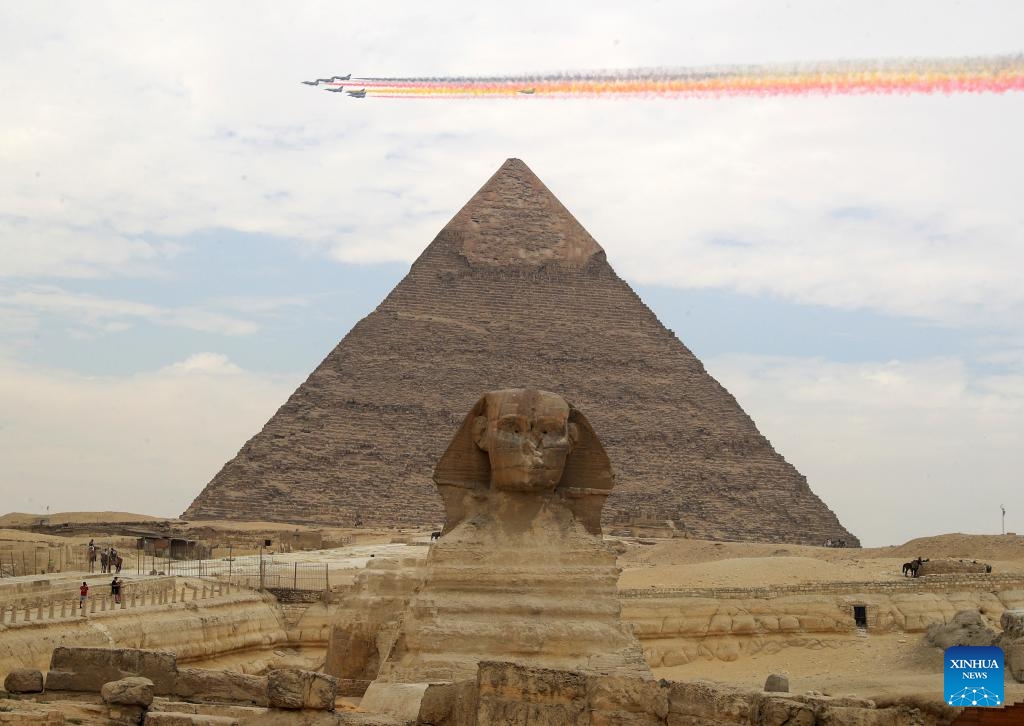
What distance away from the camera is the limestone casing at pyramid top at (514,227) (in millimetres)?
132000

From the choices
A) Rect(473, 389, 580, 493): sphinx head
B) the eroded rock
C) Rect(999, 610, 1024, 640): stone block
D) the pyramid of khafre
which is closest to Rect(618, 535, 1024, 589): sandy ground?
the eroded rock

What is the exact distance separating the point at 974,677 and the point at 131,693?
6.95ft

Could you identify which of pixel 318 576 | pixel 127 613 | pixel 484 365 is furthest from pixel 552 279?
pixel 127 613

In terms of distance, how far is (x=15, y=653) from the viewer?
7.55 meters

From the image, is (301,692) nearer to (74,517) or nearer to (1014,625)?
(1014,625)

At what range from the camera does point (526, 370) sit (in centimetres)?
13350

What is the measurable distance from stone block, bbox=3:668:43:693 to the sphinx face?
250 cm

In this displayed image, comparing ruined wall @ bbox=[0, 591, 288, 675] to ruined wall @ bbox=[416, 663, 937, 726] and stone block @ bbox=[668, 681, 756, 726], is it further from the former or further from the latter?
stone block @ bbox=[668, 681, 756, 726]

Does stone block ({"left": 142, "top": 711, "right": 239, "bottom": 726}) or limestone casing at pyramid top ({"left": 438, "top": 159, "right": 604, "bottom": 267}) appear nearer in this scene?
stone block ({"left": 142, "top": 711, "right": 239, "bottom": 726})

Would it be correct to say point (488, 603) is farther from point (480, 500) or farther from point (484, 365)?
point (484, 365)

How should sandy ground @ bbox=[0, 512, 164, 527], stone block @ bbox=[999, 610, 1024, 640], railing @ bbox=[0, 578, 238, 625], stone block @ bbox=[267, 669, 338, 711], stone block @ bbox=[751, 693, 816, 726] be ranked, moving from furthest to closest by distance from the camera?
sandy ground @ bbox=[0, 512, 164, 527] → railing @ bbox=[0, 578, 238, 625] → stone block @ bbox=[999, 610, 1024, 640] → stone block @ bbox=[267, 669, 338, 711] → stone block @ bbox=[751, 693, 816, 726]

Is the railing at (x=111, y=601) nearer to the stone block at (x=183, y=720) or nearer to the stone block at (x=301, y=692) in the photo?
the stone block at (x=183, y=720)

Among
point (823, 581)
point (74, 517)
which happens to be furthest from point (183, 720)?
point (74, 517)

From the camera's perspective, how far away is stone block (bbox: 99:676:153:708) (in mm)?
4496
